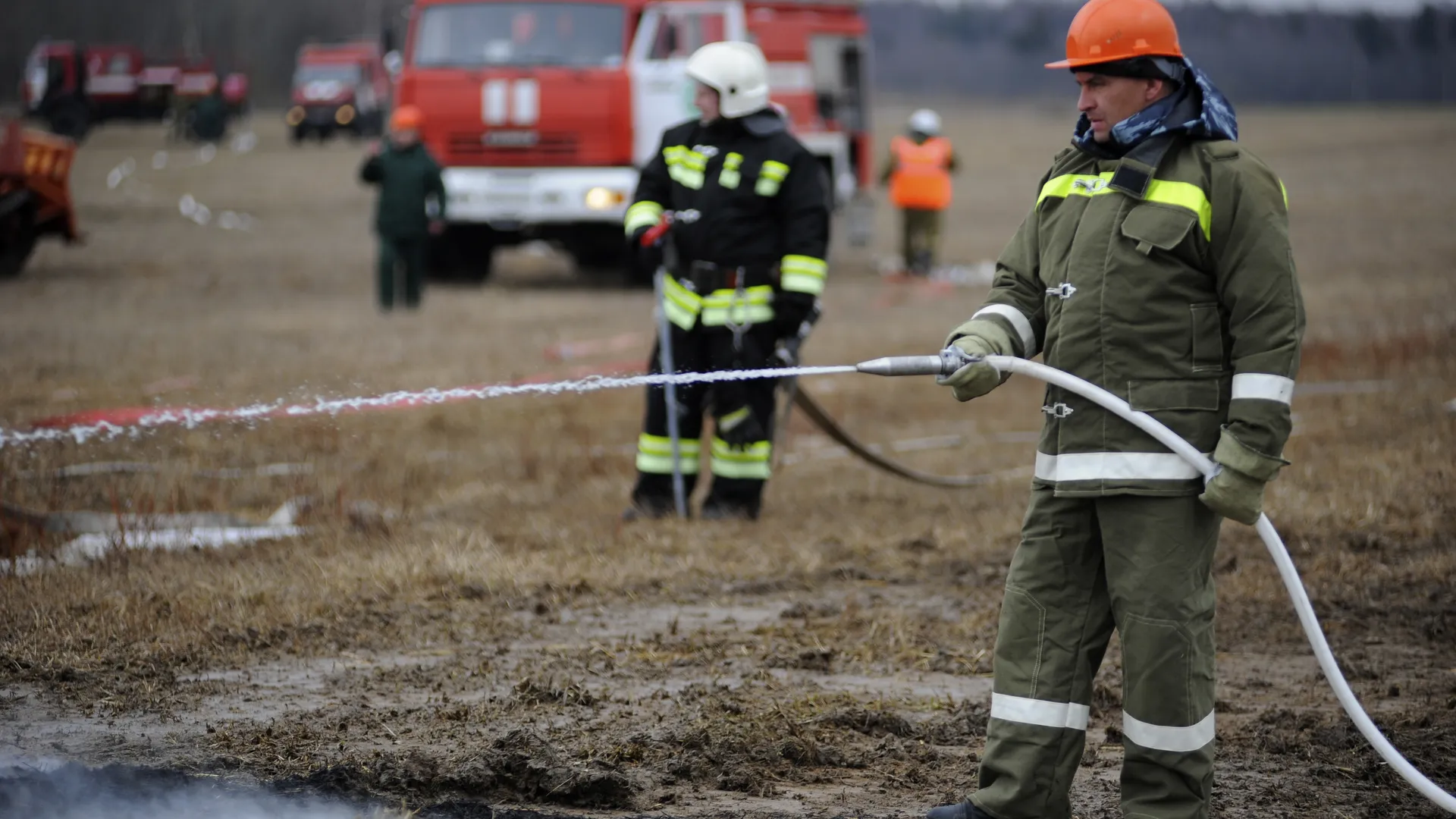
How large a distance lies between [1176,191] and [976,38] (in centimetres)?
9571

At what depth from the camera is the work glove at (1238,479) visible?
3131mm

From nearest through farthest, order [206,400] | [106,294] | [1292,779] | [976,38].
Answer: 1. [1292,779]
2. [206,400]
3. [106,294]
4. [976,38]

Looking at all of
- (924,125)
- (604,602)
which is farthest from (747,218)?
(924,125)

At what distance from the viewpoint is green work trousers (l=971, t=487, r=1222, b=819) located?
3230 mm

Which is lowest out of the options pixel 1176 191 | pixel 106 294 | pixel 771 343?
pixel 106 294

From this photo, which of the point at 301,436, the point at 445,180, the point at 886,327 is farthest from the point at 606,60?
the point at 301,436

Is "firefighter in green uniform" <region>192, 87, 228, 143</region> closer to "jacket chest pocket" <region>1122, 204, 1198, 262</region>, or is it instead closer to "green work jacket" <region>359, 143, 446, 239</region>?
"green work jacket" <region>359, 143, 446, 239</region>

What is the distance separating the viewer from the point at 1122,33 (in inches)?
129

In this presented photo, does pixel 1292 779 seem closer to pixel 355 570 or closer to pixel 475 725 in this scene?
pixel 475 725

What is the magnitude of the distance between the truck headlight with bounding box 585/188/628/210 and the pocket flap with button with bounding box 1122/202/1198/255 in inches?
534

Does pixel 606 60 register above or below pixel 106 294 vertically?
above

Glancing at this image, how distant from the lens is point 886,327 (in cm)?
1401

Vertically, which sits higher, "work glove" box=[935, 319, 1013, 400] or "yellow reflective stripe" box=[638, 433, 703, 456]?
"work glove" box=[935, 319, 1013, 400]

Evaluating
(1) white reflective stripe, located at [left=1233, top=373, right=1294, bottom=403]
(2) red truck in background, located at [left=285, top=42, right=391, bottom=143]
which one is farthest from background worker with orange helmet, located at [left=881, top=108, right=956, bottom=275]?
(2) red truck in background, located at [left=285, top=42, right=391, bottom=143]
